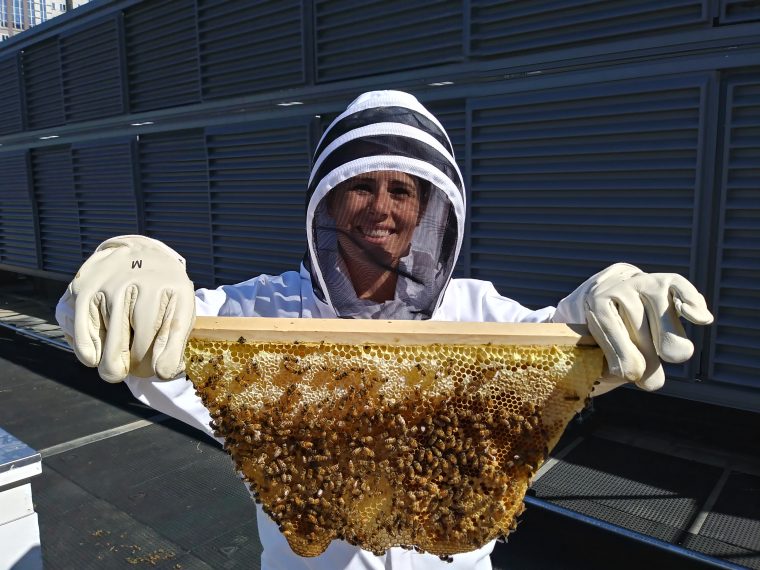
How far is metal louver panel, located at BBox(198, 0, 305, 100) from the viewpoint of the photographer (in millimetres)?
5301

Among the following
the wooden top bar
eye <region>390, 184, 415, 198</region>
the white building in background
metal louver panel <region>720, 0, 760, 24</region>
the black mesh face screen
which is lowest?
the wooden top bar

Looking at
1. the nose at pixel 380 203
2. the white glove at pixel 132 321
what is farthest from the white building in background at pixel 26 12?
the white glove at pixel 132 321

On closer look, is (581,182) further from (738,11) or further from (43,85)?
(43,85)

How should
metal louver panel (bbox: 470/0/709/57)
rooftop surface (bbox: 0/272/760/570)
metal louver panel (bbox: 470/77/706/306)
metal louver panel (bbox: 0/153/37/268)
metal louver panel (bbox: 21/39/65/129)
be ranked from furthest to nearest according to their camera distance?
metal louver panel (bbox: 0/153/37/268), metal louver panel (bbox: 21/39/65/129), metal louver panel (bbox: 470/77/706/306), metal louver panel (bbox: 470/0/709/57), rooftop surface (bbox: 0/272/760/570)

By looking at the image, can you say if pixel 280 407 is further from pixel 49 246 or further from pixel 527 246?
pixel 49 246

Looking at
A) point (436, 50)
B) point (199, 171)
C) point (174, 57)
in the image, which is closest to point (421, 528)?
point (436, 50)

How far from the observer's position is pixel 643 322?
1.30 meters

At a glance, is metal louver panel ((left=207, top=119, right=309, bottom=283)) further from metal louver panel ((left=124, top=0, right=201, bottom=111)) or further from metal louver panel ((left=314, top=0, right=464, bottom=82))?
metal louver panel ((left=124, top=0, right=201, bottom=111))

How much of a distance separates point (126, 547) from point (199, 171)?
4.21 m

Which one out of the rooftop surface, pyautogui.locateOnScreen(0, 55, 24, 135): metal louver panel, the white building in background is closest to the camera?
the rooftop surface

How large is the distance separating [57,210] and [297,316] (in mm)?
8357

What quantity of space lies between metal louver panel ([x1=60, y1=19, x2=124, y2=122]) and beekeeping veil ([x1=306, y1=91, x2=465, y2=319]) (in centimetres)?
656

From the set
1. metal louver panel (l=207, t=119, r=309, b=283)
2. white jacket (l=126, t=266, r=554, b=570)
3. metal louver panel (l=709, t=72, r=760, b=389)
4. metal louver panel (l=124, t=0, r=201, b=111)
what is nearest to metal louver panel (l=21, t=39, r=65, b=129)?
metal louver panel (l=124, t=0, r=201, b=111)

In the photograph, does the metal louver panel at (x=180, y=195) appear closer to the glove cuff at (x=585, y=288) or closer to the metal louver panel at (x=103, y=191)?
the metal louver panel at (x=103, y=191)
